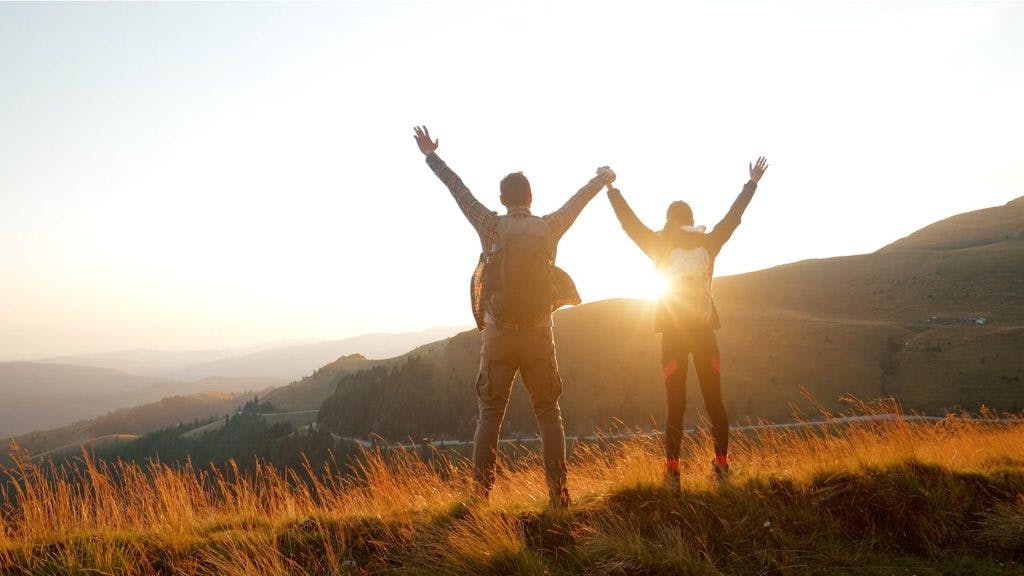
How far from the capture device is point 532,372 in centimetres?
555

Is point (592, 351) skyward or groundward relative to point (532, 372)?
groundward

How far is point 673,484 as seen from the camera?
5.58 metres

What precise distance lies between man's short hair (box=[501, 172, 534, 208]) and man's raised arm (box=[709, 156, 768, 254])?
2052 millimetres

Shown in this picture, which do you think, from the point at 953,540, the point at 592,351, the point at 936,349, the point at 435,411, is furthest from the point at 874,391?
the point at 953,540

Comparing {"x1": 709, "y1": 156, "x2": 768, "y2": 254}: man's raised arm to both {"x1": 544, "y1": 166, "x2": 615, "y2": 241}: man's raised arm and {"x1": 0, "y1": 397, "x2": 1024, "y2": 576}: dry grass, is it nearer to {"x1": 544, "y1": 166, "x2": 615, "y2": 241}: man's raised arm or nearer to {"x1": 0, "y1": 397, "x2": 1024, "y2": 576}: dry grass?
{"x1": 544, "y1": 166, "x2": 615, "y2": 241}: man's raised arm

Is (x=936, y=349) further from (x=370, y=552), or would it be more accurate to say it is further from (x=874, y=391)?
(x=370, y=552)

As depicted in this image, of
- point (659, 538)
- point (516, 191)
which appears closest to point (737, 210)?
point (516, 191)

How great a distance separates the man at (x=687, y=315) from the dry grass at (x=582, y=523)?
1.56 feet

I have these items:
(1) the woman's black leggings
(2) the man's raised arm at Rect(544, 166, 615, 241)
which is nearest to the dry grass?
(1) the woman's black leggings

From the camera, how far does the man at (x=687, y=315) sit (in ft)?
19.5

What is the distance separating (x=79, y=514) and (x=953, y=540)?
827cm

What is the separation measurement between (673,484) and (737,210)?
2.93m

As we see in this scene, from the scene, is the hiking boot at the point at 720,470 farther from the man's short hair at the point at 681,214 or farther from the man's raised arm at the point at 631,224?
the man's short hair at the point at 681,214

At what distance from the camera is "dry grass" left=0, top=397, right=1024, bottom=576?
4559mm
